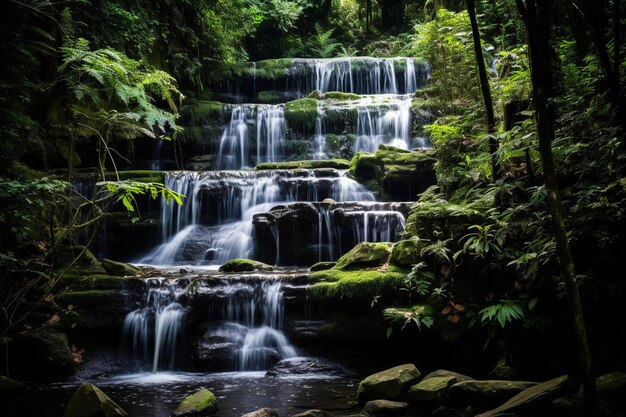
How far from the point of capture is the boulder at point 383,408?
5066mm

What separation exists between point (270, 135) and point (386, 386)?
1212cm

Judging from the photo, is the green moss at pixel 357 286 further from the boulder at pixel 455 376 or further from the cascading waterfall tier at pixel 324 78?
the cascading waterfall tier at pixel 324 78

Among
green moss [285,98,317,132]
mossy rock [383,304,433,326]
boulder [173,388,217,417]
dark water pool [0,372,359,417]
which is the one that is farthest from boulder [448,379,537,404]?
green moss [285,98,317,132]

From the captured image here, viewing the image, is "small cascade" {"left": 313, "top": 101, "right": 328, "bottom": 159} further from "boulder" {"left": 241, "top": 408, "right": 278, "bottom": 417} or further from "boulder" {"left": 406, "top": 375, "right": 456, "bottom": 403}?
"boulder" {"left": 241, "top": 408, "right": 278, "bottom": 417}

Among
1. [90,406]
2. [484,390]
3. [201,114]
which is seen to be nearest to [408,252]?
[484,390]

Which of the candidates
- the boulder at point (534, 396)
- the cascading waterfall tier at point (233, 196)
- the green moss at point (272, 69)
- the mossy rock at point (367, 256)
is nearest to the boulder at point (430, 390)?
the boulder at point (534, 396)

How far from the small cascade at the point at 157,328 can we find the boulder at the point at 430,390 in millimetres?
3799

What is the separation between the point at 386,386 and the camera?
543 cm

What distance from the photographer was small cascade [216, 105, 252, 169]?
1606 centimetres

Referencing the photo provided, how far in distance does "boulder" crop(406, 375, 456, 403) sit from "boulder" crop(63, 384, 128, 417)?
3.02 metres

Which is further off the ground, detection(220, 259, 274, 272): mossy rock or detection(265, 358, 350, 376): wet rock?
detection(220, 259, 274, 272): mossy rock

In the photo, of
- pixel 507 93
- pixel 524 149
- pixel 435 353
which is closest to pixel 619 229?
pixel 524 149

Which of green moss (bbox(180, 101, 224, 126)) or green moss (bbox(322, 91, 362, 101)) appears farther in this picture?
green moss (bbox(322, 91, 362, 101))

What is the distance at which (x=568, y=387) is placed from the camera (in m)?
4.64
